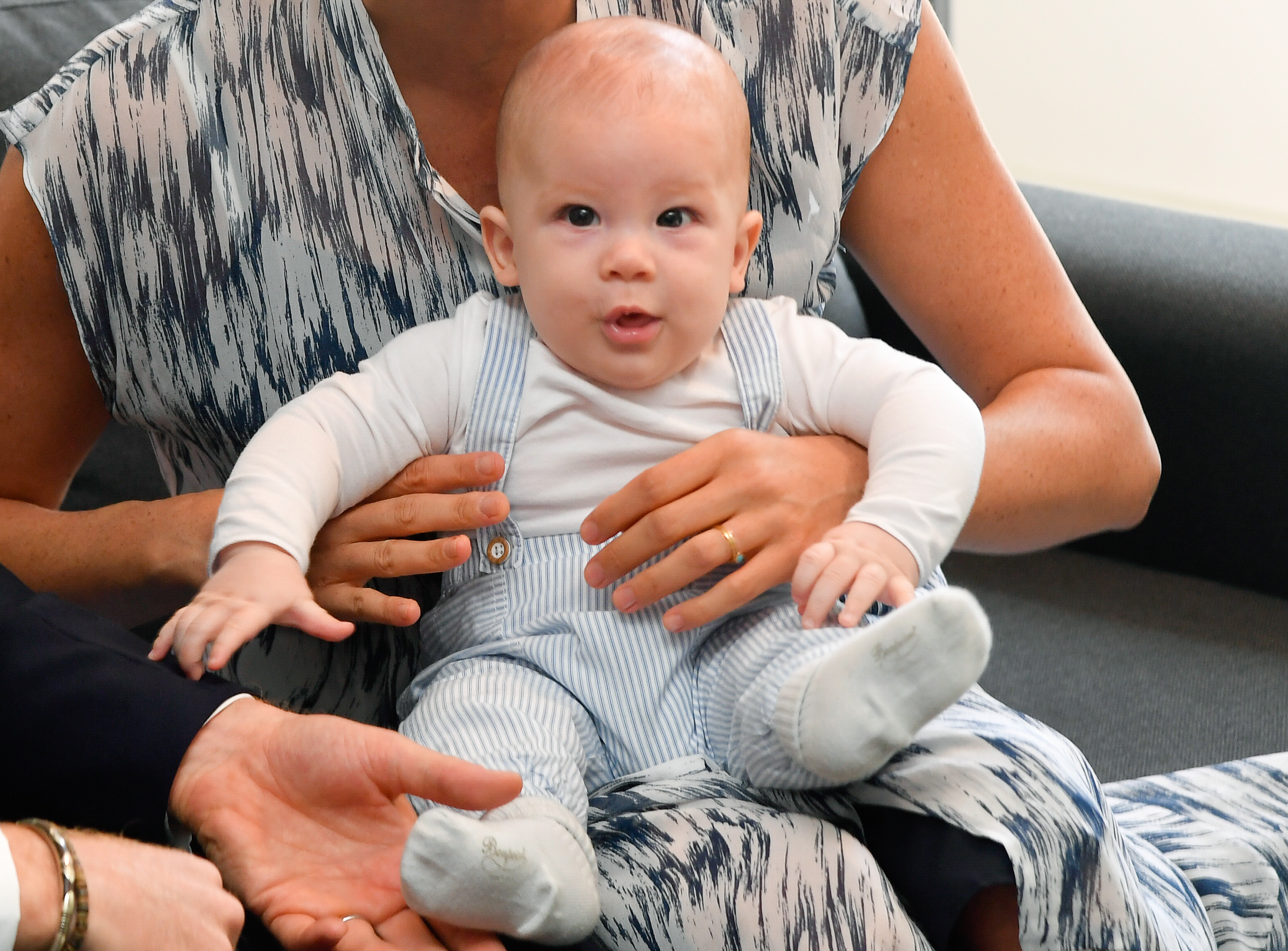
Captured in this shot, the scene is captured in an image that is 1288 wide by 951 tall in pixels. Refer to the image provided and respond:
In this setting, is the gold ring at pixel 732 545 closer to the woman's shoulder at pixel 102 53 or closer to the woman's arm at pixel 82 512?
the woman's arm at pixel 82 512

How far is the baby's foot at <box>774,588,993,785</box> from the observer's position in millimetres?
706

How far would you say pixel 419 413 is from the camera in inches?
38.7

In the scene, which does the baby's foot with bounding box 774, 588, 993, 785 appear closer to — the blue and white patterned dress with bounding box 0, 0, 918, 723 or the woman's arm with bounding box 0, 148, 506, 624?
the woman's arm with bounding box 0, 148, 506, 624

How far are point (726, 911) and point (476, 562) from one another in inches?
14.7

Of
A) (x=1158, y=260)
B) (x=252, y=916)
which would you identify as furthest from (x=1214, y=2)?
(x=252, y=916)

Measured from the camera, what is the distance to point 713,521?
914 millimetres

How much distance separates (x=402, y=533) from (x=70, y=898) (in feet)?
1.26

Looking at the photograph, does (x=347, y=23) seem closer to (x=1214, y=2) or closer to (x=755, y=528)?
(x=755, y=528)

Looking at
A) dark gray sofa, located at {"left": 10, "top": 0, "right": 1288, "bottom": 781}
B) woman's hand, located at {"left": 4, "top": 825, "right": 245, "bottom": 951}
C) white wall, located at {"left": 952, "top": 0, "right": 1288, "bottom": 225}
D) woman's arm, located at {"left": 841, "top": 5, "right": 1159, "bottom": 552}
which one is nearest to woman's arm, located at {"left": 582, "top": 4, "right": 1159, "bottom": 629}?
woman's arm, located at {"left": 841, "top": 5, "right": 1159, "bottom": 552}

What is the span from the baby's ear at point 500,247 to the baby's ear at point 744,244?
181 mm

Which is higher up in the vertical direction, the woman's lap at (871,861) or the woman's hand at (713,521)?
the woman's hand at (713,521)

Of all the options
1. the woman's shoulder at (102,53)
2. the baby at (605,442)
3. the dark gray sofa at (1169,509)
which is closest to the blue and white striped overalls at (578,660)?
the baby at (605,442)

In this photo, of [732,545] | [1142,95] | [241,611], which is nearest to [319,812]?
[241,611]

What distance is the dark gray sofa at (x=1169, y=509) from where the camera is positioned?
125 centimetres
